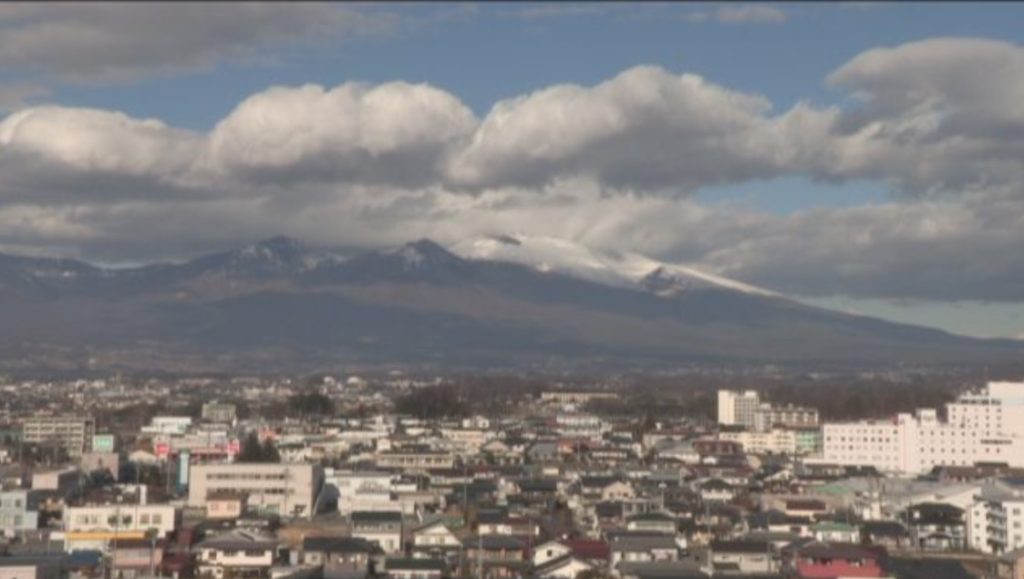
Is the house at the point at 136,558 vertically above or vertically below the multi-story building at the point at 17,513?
below

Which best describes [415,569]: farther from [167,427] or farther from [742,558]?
[167,427]

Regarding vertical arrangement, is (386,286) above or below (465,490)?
above

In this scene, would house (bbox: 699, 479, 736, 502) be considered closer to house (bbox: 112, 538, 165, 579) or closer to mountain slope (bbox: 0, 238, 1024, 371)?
house (bbox: 112, 538, 165, 579)

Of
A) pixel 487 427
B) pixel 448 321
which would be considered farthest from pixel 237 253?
pixel 487 427

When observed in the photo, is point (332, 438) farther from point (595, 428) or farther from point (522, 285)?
point (522, 285)

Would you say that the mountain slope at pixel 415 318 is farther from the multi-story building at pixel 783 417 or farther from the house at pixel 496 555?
the house at pixel 496 555

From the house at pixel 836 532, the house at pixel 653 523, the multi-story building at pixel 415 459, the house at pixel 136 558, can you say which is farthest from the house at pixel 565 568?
the multi-story building at pixel 415 459
